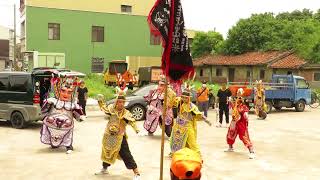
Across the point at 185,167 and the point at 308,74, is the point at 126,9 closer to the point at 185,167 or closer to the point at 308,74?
the point at 308,74

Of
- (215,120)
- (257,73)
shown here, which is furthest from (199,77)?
(215,120)

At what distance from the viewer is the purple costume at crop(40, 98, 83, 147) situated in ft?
37.7

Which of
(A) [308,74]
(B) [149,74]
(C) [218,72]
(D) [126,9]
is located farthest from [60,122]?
(D) [126,9]

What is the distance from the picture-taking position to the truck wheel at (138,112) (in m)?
18.6

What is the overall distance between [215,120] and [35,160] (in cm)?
1038

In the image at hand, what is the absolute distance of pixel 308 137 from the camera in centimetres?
1530

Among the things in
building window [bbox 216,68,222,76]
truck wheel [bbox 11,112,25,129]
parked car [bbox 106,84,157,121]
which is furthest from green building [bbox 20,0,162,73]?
truck wheel [bbox 11,112,25,129]

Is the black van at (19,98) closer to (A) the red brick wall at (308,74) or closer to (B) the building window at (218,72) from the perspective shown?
(A) the red brick wall at (308,74)

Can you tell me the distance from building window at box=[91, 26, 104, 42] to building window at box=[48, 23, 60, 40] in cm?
343

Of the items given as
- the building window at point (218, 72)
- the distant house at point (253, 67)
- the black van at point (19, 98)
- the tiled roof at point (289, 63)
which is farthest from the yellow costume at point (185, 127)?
the building window at point (218, 72)

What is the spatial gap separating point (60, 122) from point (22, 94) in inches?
162

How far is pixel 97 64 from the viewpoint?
45.8 metres

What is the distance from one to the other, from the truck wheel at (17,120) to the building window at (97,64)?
3029cm

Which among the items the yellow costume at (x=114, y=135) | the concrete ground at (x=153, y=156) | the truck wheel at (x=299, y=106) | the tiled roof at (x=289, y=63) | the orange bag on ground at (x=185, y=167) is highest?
the tiled roof at (x=289, y=63)
